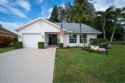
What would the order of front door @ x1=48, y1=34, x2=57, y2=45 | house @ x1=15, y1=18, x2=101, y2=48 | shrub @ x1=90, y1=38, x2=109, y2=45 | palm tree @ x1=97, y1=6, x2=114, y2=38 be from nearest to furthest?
shrub @ x1=90, y1=38, x2=109, y2=45
house @ x1=15, y1=18, x2=101, y2=48
palm tree @ x1=97, y1=6, x2=114, y2=38
front door @ x1=48, y1=34, x2=57, y2=45

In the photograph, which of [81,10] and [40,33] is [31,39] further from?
[81,10]

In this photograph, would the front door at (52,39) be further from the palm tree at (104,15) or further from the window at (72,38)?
the palm tree at (104,15)

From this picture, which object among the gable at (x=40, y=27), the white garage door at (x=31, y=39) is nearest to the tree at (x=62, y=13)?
the gable at (x=40, y=27)

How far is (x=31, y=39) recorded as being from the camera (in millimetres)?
21125

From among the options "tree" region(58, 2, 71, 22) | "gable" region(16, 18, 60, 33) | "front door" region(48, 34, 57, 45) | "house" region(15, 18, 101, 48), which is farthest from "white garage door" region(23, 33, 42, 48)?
"tree" region(58, 2, 71, 22)

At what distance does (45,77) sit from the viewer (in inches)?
226

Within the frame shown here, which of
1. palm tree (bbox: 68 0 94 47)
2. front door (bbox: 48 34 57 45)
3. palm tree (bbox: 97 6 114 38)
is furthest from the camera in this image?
front door (bbox: 48 34 57 45)

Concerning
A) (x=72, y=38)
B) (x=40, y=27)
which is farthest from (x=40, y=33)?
(x=72, y=38)

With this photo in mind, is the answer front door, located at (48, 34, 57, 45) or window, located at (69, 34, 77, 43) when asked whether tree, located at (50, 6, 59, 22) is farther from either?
window, located at (69, 34, 77, 43)

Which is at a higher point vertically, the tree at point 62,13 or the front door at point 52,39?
the tree at point 62,13

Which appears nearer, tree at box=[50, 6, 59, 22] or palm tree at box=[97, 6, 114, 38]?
palm tree at box=[97, 6, 114, 38]

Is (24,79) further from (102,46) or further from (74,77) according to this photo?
(102,46)

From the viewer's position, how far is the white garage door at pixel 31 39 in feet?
69.1

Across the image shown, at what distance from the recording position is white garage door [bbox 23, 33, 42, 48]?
69.1 feet
